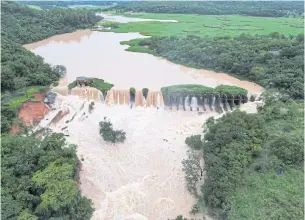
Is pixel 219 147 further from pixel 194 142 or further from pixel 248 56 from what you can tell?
pixel 248 56

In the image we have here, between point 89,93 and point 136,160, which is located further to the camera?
point 89,93

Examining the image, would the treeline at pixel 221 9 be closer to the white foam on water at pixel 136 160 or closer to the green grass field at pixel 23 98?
the white foam on water at pixel 136 160

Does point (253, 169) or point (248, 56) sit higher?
point (248, 56)

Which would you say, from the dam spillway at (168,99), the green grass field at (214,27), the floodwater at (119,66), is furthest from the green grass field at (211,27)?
the dam spillway at (168,99)

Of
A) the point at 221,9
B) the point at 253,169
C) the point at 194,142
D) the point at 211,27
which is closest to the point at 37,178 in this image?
the point at 194,142

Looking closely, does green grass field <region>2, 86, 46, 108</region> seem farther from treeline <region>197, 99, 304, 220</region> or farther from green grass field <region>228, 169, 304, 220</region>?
green grass field <region>228, 169, 304, 220</region>

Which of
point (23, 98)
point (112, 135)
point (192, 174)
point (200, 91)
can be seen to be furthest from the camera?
point (200, 91)

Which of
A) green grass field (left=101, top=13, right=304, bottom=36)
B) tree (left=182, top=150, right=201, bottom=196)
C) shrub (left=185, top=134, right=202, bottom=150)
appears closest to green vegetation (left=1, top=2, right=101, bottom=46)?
green grass field (left=101, top=13, right=304, bottom=36)
